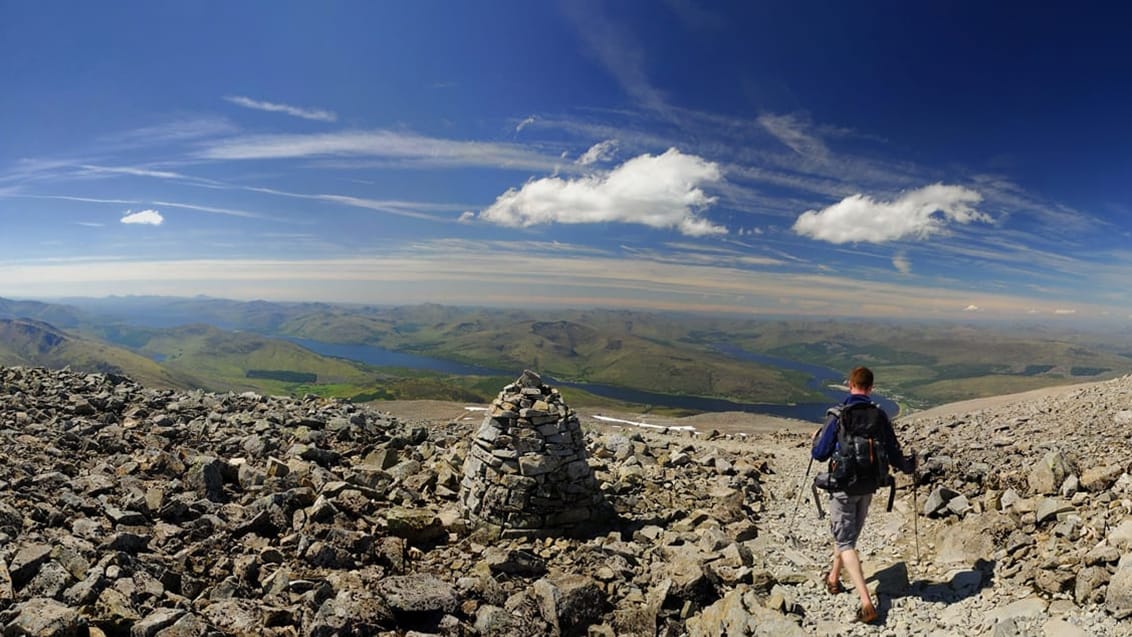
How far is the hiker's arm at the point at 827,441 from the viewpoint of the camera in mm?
8828

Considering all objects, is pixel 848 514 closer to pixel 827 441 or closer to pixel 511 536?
pixel 827 441

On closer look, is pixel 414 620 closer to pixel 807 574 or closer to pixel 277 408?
pixel 807 574

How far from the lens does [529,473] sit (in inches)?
443

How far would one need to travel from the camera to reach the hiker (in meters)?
8.50

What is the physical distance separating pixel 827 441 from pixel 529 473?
5770mm

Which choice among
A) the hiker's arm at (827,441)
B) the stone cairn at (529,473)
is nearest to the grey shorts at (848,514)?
the hiker's arm at (827,441)

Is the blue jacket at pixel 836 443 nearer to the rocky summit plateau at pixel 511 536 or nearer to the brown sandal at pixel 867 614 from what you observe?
the rocky summit plateau at pixel 511 536

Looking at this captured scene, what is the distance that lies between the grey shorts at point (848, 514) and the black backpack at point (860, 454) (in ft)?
0.86

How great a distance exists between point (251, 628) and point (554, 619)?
13.5 ft

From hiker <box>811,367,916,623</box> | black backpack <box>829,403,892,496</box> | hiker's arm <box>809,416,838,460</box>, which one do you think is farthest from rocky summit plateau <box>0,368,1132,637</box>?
hiker's arm <box>809,416,838,460</box>

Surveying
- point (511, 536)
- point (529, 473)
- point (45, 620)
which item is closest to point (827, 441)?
point (529, 473)

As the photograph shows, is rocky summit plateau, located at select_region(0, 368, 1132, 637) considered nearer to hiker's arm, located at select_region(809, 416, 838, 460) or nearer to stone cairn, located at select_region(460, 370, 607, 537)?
stone cairn, located at select_region(460, 370, 607, 537)

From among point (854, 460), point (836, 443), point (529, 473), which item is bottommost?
point (529, 473)

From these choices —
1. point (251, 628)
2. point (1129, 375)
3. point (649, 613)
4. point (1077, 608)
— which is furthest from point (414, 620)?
point (1129, 375)
